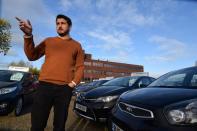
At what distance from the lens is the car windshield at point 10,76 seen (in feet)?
29.1

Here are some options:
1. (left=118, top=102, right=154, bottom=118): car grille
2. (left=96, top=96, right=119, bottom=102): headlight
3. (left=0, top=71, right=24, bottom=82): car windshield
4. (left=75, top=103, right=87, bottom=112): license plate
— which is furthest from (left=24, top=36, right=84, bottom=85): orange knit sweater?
(left=0, top=71, right=24, bottom=82): car windshield

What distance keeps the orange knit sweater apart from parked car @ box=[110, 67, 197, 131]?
0.81 meters

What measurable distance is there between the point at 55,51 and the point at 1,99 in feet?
13.6

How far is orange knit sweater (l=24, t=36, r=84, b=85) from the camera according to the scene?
3.86m

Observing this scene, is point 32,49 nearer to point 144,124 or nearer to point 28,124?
point 144,124

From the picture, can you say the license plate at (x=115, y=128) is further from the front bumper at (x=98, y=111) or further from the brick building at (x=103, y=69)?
the brick building at (x=103, y=69)

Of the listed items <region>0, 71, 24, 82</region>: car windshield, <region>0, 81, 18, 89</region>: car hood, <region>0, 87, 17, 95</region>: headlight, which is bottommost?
<region>0, 87, 17, 95</region>: headlight

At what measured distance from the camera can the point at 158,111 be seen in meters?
3.68

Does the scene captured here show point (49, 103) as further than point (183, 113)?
Yes

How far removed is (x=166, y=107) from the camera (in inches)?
146

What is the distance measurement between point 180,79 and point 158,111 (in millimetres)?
1689

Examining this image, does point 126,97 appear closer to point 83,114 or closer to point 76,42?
point 76,42

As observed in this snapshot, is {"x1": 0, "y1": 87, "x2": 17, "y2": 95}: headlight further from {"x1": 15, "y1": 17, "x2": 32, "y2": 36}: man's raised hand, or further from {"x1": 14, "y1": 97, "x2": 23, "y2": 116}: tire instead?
{"x1": 15, "y1": 17, "x2": 32, "y2": 36}: man's raised hand

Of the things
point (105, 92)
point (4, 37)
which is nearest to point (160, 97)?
point (105, 92)
